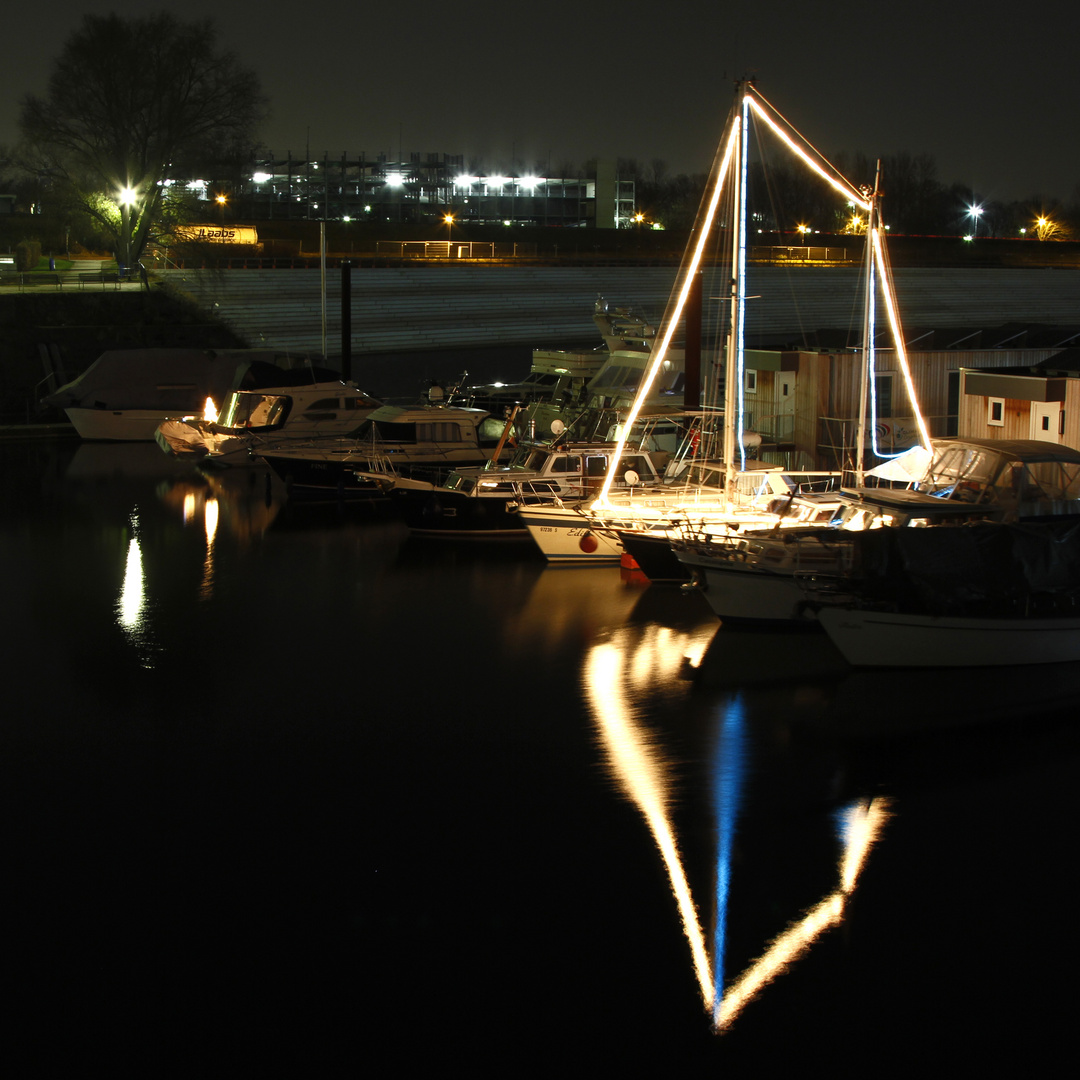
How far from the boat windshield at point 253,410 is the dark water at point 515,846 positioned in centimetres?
1005

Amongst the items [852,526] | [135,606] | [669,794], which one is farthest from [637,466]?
[669,794]

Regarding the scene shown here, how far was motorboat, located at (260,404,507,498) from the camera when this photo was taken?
22516 millimetres

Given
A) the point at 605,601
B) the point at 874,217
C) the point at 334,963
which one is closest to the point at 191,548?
the point at 605,601

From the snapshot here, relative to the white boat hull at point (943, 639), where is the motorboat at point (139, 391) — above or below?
above

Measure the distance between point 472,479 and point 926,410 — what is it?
9.15 metres

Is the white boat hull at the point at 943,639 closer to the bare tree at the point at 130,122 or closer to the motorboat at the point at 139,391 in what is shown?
the motorboat at the point at 139,391

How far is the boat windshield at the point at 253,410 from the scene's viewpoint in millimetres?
25453

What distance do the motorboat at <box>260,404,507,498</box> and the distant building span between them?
3620 inches

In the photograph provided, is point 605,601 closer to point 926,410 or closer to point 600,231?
point 926,410

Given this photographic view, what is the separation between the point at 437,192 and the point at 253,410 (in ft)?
355

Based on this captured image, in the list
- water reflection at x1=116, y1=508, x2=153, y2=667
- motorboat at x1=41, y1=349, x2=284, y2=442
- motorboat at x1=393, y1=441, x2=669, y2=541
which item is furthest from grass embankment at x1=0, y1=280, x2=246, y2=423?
motorboat at x1=393, y1=441, x2=669, y2=541

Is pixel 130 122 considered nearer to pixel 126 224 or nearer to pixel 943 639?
pixel 126 224

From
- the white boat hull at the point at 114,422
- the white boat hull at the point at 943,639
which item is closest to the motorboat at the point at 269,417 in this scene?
the white boat hull at the point at 114,422

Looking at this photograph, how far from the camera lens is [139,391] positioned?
103ft
